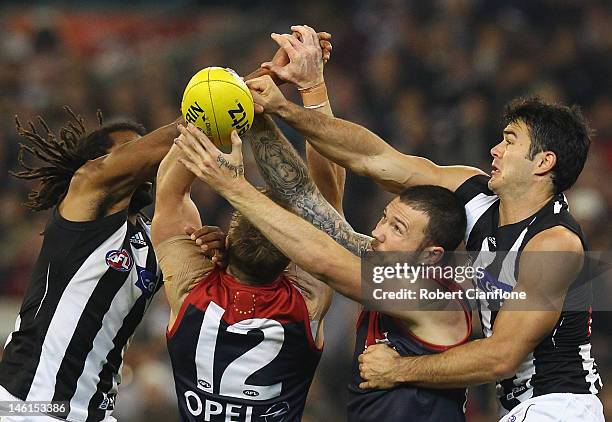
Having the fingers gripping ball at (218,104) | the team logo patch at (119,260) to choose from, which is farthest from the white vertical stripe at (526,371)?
the team logo patch at (119,260)

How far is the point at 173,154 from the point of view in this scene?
5.18m

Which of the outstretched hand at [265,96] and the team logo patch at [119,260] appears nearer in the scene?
the outstretched hand at [265,96]

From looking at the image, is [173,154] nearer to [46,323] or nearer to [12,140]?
[46,323]

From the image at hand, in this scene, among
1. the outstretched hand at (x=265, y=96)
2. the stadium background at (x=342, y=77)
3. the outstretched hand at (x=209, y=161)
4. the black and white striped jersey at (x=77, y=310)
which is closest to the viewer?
the outstretched hand at (x=209, y=161)

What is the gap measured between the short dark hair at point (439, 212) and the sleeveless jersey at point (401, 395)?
21 cm

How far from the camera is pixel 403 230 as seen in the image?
16.0 feet

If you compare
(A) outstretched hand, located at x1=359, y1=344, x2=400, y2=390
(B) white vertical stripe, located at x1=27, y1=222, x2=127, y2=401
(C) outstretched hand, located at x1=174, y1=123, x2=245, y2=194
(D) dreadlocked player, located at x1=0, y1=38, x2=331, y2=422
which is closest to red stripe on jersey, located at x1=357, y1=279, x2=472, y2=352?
(A) outstretched hand, located at x1=359, y1=344, x2=400, y2=390

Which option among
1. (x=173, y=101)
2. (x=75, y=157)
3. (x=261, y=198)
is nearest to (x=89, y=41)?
(x=173, y=101)

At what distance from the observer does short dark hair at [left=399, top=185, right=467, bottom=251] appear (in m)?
4.90

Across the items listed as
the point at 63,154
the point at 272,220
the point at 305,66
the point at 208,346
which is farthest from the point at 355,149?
the point at 63,154

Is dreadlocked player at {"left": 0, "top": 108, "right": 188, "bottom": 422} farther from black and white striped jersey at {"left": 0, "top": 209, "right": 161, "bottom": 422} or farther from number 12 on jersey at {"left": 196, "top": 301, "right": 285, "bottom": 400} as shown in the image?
number 12 on jersey at {"left": 196, "top": 301, "right": 285, "bottom": 400}

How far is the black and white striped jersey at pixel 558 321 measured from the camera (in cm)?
494

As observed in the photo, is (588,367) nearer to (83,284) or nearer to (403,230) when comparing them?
(403,230)

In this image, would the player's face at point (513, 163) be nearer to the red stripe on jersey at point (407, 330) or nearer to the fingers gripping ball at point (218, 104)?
the red stripe on jersey at point (407, 330)
